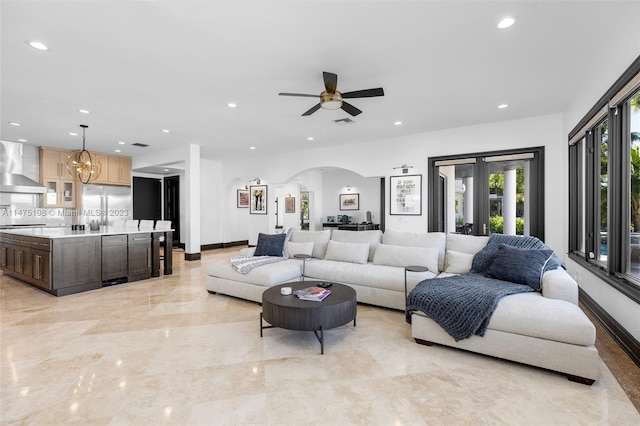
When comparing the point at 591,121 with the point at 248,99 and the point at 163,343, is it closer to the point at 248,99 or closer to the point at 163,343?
the point at 248,99

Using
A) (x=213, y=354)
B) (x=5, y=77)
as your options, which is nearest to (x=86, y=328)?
(x=213, y=354)

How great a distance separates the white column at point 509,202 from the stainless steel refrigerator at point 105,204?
905 centimetres

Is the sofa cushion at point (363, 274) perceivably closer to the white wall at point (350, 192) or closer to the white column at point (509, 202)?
the white column at point (509, 202)

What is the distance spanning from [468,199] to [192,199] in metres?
5.86

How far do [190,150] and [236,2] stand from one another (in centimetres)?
541

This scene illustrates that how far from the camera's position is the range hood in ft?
20.7

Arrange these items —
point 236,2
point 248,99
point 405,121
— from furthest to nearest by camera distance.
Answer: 1. point 405,121
2. point 248,99
3. point 236,2

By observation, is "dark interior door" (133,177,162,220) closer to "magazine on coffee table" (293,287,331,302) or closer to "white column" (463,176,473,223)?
"magazine on coffee table" (293,287,331,302)

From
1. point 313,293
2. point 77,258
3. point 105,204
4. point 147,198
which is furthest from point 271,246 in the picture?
point 147,198

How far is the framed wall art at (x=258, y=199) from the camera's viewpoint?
32.8 ft

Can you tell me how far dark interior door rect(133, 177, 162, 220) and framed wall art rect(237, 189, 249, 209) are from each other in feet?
8.40

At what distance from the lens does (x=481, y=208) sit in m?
5.66

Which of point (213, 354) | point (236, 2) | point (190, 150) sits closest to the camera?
point (236, 2)

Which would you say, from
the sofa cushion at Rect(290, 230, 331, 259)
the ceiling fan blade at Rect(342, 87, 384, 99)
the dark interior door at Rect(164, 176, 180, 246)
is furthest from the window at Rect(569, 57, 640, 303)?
the dark interior door at Rect(164, 176, 180, 246)
